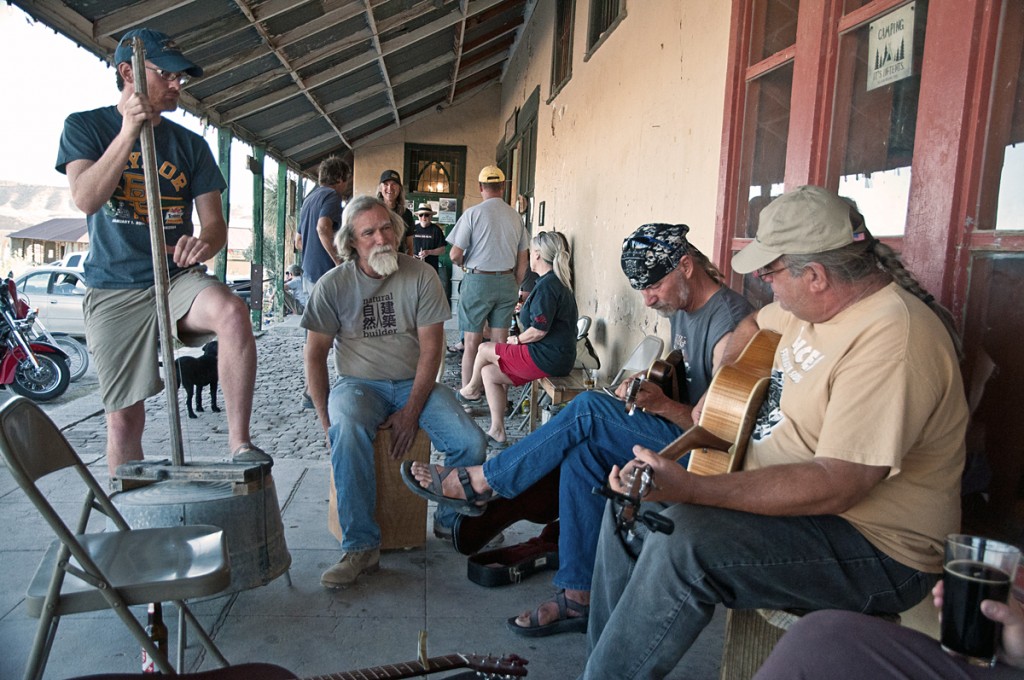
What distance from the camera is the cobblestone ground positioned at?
457cm

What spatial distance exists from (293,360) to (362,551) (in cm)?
558

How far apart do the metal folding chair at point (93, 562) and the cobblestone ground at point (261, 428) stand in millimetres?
1781

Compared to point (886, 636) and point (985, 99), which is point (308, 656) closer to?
point (886, 636)

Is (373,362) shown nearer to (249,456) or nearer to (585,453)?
(249,456)

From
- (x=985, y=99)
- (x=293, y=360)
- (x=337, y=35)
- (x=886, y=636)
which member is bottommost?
(x=293, y=360)

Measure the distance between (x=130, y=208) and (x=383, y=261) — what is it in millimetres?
957

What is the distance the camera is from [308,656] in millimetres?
2371

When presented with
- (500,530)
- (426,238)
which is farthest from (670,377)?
(426,238)

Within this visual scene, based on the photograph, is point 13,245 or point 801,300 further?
point 13,245

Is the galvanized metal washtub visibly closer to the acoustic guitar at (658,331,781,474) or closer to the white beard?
the white beard

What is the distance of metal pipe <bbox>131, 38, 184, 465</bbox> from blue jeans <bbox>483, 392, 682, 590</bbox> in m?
1.18

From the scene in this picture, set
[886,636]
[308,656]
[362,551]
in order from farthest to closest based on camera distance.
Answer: [362,551] < [308,656] < [886,636]

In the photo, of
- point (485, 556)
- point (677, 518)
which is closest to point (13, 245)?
Answer: point (485, 556)

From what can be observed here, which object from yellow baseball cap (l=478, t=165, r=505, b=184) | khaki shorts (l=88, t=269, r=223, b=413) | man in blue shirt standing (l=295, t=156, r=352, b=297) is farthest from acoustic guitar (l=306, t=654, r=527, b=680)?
yellow baseball cap (l=478, t=165, r=505, b=184)
